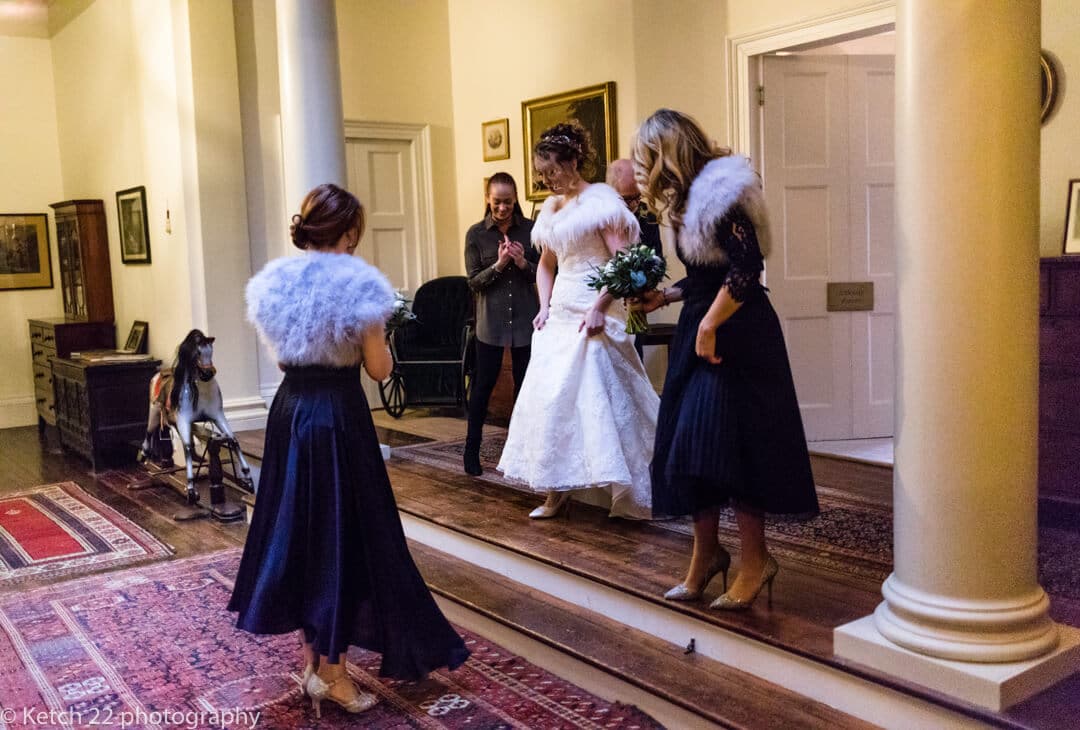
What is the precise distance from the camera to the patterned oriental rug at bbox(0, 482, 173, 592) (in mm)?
5133

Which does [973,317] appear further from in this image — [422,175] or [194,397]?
[422,175]

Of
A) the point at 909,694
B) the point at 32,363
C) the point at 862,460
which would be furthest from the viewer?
the point at 32,363

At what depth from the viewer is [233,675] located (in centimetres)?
357

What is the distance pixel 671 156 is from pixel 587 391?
51.4 inches

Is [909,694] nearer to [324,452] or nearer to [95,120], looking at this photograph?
[324,452]

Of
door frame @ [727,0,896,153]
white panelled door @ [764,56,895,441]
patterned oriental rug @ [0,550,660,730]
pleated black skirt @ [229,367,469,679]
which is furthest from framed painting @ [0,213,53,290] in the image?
pleated black skirt @ [229,367,469,679]

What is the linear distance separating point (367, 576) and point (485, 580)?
112 cm

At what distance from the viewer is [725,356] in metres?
3.09

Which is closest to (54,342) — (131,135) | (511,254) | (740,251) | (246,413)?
(131,135)

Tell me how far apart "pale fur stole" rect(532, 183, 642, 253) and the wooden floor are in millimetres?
1191

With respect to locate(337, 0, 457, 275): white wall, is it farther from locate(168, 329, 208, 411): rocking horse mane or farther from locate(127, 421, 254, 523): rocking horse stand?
locate(127, 421, 254, 523): rocking horse stand

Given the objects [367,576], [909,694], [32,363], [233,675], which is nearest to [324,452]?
[367,576]

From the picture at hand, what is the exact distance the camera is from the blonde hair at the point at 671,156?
3.07 metres

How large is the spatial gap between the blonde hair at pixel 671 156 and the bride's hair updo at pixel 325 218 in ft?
2.87
